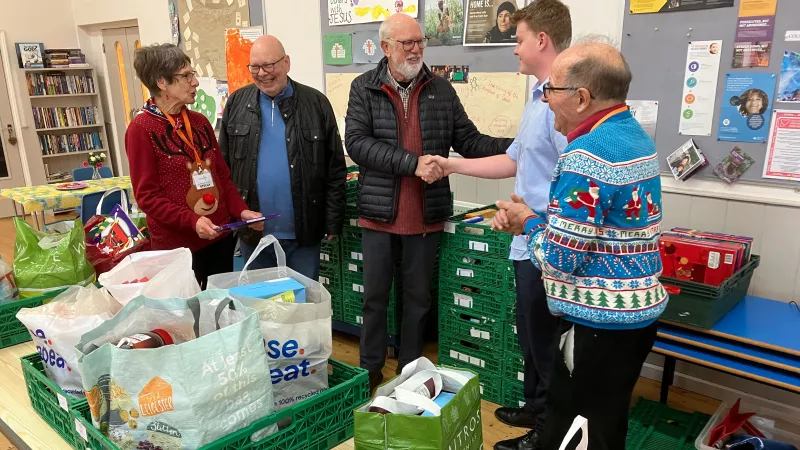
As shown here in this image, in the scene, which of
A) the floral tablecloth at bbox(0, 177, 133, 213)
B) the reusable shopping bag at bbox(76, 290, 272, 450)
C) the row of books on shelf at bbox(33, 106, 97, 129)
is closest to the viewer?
the reusable shopping bag at bbox(76, 290, 272, 450)

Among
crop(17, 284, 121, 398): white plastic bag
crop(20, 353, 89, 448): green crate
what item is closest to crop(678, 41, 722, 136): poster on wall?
crop(17, 284, 121, 398): white plastic bag

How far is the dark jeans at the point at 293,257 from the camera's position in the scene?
2.67 metres

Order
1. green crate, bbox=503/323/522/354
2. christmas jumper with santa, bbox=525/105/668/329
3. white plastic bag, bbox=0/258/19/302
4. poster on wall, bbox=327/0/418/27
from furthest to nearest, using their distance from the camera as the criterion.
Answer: poster on wall, bbox=327/0/418/27 → green crate, bbox=503/323/522/354 → white plastic bag, bbox=0/258/19/302 → christmas jumper with santa, bbox=525/105/668/329

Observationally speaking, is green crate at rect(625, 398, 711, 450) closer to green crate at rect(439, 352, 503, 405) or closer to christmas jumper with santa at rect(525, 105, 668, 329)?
green crate at rect(439, 352, 503, 405)

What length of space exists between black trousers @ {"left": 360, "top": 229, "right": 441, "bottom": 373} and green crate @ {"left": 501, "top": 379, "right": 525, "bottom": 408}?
1.43ft

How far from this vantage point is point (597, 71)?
4.43 feet

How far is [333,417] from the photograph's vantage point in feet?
4.14

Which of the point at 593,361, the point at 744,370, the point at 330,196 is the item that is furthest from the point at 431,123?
the point at 744,370

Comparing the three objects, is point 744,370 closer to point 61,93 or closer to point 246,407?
point 246,407

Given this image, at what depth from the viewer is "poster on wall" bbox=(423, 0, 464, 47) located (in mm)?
3272

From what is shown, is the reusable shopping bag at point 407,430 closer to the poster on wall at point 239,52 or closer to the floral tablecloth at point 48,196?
the floral tablecloth at point 48,196

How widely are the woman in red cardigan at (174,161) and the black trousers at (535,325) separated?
1.05m

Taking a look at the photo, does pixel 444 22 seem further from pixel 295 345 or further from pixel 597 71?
pixel 295 345

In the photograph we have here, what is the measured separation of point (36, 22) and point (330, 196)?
636cm
